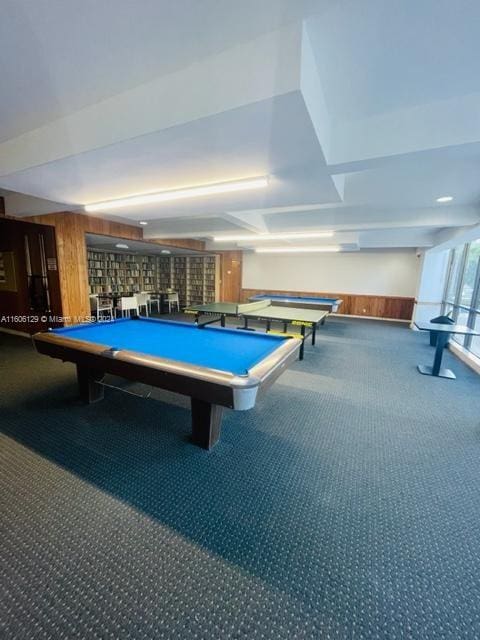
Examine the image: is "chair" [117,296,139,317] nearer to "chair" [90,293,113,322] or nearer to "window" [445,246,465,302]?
"chair" [90,293,113,322]

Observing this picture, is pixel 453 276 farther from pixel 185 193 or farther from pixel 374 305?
pixel 185 193

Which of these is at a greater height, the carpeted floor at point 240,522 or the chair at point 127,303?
the chair at point 127,303

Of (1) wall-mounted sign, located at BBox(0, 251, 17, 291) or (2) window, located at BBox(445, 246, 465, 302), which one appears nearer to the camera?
(1) wall-mounted sign, located at BBox(0, 251, 17, 291)

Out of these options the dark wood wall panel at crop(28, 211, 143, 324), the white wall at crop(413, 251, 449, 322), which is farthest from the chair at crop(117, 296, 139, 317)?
the white wall at crop(413, 251, 449, 322)

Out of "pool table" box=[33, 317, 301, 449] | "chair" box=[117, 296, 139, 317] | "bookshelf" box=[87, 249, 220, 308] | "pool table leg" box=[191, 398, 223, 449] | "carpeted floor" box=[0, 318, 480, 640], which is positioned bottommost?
"carpeted floor" box=[0, 318, 480, 640]

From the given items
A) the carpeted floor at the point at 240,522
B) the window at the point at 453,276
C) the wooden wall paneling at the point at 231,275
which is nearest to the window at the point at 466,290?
the window at the point at 453,276

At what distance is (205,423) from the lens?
2176 millimetres

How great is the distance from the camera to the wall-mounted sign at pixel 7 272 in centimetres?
591

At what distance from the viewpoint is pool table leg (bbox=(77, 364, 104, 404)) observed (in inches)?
110

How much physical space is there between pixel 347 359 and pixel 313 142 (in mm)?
3685

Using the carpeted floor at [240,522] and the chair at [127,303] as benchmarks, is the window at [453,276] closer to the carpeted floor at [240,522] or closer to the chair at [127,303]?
the carpeted floor at [240,522]

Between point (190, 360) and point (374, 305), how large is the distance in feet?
27.7

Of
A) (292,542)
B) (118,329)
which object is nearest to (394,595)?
(292,542)

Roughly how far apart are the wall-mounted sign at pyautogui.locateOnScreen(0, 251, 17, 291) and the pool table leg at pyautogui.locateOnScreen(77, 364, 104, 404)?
15.5ft
